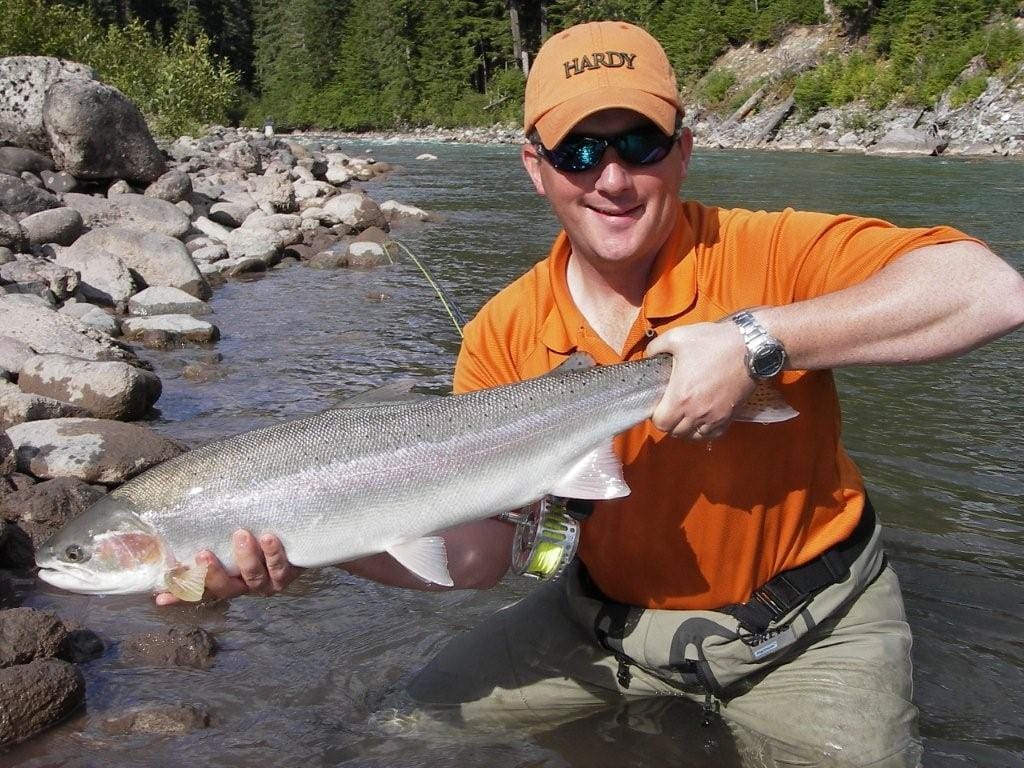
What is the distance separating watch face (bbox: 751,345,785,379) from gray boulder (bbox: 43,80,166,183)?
16.6 metres

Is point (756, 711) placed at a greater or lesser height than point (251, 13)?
lesser

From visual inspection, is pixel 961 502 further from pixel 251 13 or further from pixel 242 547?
pixel 251 13

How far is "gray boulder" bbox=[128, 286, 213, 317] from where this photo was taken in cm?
A: 1155

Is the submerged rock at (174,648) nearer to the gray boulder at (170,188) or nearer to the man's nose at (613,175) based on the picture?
the man's nose at (613,175)

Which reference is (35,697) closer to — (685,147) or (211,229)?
(685,147)

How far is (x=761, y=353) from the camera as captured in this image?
273cm

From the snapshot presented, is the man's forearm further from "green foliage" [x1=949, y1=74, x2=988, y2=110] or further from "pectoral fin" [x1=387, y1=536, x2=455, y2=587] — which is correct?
"green foliage" [x1=949, y1=74, x2=988, y2=110]

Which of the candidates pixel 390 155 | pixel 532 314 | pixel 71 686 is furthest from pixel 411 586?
pixel 390 155

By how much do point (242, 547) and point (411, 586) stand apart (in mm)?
801

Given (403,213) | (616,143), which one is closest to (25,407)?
(616,143)

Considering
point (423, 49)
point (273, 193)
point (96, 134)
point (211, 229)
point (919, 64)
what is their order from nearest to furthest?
point (211, 229) < point (96, 134) < point (273, 193) < point (919, 64) < point (423, 49)

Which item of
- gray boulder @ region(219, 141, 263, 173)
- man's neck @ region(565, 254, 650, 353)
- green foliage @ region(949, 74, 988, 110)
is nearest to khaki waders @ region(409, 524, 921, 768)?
man's neck @ region(565, 254, 650, 353)

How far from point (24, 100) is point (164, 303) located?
27.1 ft

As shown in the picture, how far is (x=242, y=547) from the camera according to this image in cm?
300
